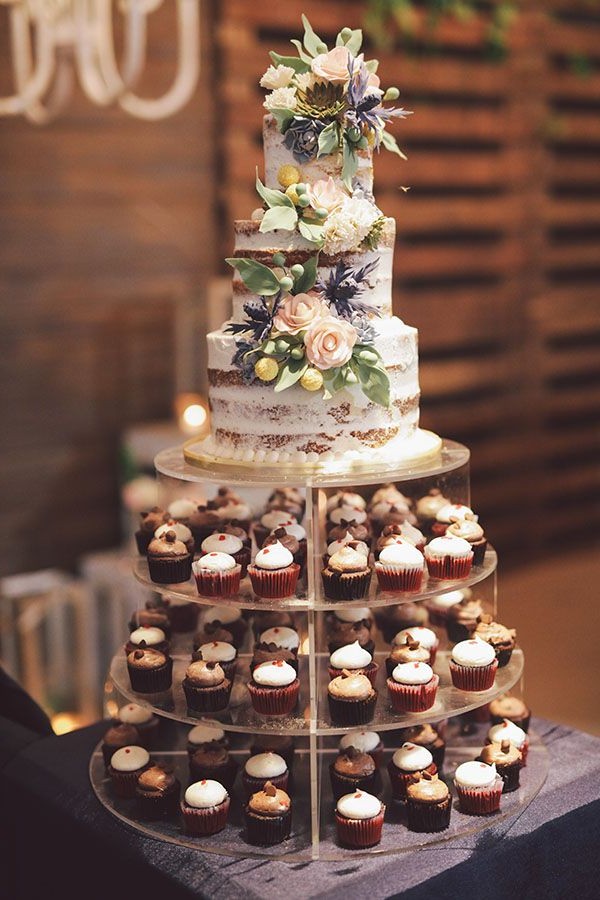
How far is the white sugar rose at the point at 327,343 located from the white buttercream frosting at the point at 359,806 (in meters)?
0.71

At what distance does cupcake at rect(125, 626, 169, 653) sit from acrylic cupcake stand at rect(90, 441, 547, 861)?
6cm

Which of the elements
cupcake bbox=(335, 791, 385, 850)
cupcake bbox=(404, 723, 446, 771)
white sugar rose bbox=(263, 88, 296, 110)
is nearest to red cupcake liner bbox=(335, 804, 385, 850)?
cupcake bbox=(335, 791, 385, 850)

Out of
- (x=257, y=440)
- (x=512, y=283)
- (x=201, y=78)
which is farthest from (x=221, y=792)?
(x=512, y=283)

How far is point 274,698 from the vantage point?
1.83 m

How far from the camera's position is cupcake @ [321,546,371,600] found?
1.83 meters

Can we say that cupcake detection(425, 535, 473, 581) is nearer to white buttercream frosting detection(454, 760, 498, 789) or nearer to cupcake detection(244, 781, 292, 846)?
white buttercream frosting detection(454, 760, 498, 789)

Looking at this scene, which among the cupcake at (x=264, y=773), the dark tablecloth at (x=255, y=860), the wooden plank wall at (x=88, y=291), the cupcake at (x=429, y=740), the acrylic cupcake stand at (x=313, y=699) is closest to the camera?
the dark tablecloth at (x=255, y=860)

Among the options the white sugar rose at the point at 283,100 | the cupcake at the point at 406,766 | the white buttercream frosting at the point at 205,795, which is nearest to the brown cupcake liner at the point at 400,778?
the cupcake at the point at 406,766

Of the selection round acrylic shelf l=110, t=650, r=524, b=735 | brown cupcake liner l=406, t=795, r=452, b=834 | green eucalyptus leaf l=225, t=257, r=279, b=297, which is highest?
green eucalyptus leaf l=225, t=257, r=279, b=297

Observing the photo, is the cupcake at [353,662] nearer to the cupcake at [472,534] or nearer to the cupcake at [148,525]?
the cupcake at [472,534]

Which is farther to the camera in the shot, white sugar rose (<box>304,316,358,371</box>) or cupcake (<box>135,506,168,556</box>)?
cupcake (<box>135,506,168,556</box>)

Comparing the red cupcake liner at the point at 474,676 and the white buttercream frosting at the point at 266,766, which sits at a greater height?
the red cupcake liner at the point at 474,676

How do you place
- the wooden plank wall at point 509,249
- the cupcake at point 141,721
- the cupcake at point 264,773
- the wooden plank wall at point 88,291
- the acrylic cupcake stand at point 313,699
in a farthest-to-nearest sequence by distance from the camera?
1. the wooden plank wall at point 509,249
2. the wooden plank wall at point 88,291
3. the cupcake at point 141,721
4. the cupcake at point 264,773
5. the acrylic cupcake stand at point 313,699

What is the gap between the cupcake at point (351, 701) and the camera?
1.80 meters
